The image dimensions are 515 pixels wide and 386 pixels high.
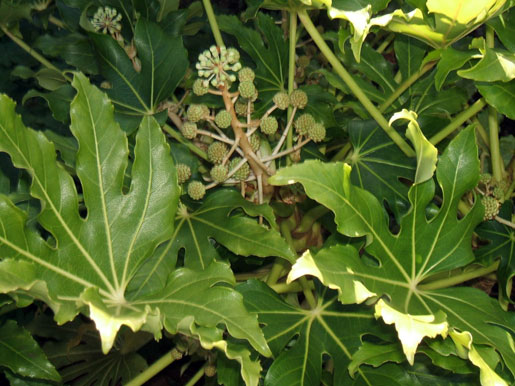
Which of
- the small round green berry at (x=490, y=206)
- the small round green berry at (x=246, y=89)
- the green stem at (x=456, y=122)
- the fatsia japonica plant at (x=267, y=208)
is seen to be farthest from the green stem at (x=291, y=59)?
the small round green berry at (x=490, y=206)

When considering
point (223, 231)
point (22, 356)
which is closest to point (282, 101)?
point (223, 231)

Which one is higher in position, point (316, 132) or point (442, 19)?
point (442, 19)

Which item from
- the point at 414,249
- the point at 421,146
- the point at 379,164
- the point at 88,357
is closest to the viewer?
the point at 421,146

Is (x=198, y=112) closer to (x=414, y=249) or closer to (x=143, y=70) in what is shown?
(x=143, y=70)

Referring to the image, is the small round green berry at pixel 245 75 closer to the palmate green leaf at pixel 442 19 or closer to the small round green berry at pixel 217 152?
the small round green berry at pixel 217 152

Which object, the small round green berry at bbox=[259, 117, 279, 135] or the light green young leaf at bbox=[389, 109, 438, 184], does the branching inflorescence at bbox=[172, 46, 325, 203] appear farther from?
the light green young leaf at bbox=[389, 109, 438, 184]
